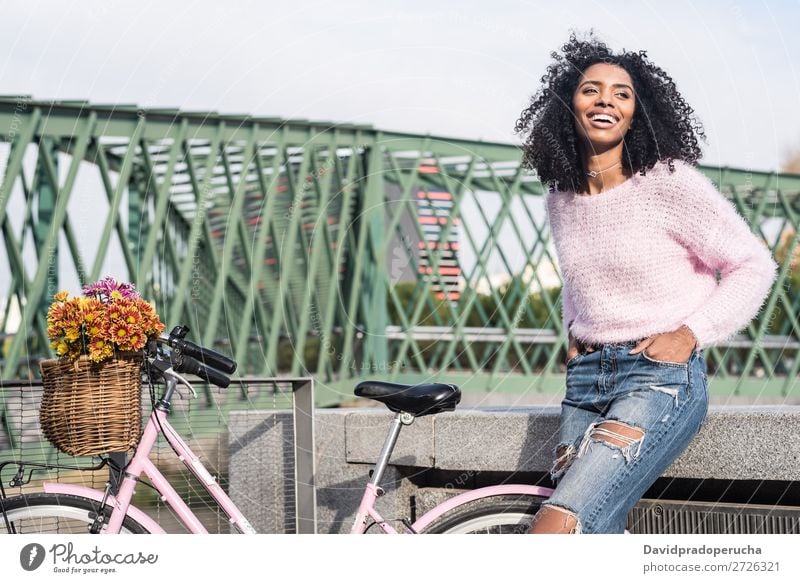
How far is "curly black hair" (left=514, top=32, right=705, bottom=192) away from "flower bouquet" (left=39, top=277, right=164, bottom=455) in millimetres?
1526

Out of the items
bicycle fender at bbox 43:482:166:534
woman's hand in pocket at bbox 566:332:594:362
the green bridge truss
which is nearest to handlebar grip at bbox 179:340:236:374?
bicycle fender at bbox 43:482:166:534

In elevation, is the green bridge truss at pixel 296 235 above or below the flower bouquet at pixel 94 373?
above

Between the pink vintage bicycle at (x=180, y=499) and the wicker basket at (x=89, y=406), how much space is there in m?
0.10

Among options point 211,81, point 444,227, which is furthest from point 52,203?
point 211,81

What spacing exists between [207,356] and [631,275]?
1.49 meters

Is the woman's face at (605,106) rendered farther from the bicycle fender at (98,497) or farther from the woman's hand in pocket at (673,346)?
the bicycle fender at (98,497)

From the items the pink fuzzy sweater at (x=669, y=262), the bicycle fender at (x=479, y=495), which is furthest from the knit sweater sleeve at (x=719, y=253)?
the bicycle fender at (x=479, y=495)

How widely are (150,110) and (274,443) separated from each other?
7.03 meters

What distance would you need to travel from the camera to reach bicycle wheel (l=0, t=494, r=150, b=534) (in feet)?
12.6

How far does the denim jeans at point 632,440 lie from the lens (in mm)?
3320

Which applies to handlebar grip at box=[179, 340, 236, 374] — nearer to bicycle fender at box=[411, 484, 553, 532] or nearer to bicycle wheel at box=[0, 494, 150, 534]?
bicycle wheel at box=[0, 494, 150, 534]

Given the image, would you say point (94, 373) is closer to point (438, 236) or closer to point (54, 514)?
point (54, 514)
